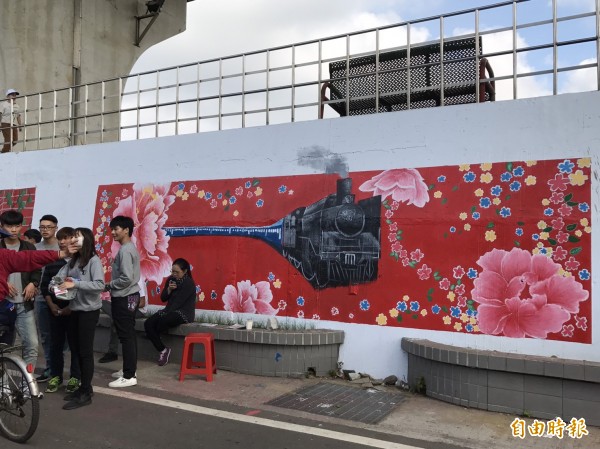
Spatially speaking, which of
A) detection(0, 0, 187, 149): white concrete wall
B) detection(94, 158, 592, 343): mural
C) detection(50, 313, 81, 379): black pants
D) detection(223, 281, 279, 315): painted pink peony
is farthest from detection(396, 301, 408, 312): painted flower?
detection(0, 0, 187, 149): white concrete wall

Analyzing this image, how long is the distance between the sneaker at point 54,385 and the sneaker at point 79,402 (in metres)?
0.59

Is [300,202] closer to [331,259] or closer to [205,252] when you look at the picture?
[331,259]

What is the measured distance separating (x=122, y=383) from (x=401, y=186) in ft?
12.3

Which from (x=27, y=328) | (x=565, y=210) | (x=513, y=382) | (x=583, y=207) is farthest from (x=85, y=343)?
(x=583, y=207)

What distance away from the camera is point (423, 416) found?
192 inches

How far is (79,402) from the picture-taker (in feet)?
16.2

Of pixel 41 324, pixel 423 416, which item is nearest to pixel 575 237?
pixel 423 416

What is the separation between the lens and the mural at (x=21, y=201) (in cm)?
948

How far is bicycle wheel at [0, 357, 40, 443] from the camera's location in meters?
4.01

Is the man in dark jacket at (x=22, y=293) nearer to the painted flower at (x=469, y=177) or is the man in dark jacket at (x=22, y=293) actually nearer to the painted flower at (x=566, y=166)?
the painted flower at (x=469, y=177)

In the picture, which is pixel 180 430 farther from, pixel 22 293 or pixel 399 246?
pixel 399 246

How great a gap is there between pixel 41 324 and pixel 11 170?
4.91 m

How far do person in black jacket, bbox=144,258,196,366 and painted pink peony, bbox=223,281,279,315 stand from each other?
1.62 ft

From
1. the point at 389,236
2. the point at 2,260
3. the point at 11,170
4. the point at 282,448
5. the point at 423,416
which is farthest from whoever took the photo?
the point at 11,170
